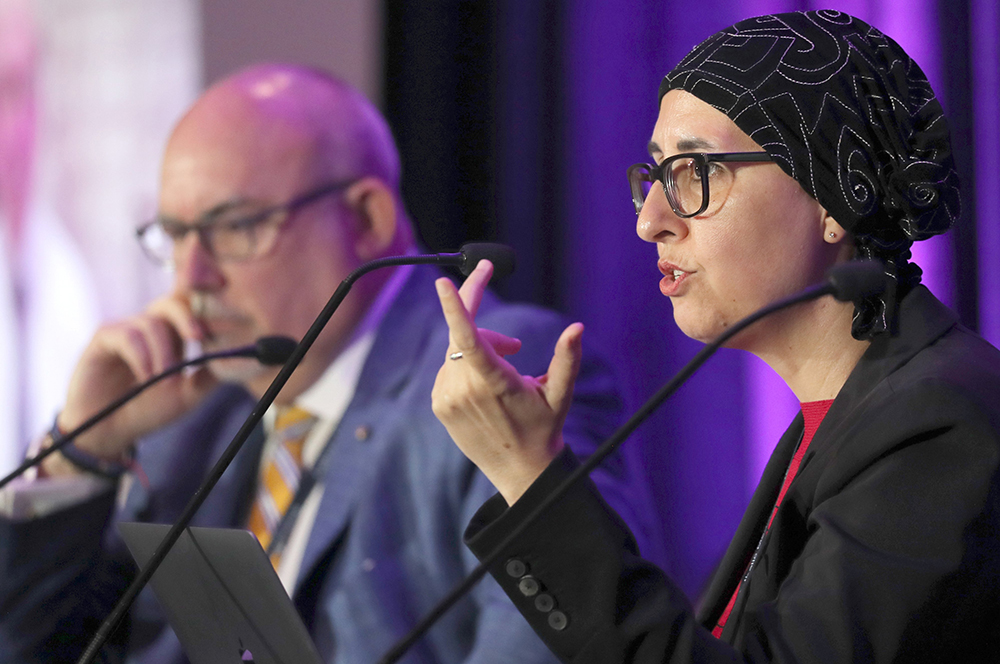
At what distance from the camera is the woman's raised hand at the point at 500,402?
0.92 metres

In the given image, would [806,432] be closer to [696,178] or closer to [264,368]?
[696,178]

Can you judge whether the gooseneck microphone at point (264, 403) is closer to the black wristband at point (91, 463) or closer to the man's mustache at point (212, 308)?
the man's mustache at point (212, 308)

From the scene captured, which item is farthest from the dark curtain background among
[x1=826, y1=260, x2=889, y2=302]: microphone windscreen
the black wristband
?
[x1=826, y1=260, x2=889, y2=302]: microphone windscreen

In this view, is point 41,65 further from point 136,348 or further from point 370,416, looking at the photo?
point 370,416

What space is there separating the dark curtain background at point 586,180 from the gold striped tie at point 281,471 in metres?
0.93

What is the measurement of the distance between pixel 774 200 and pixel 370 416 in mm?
1119

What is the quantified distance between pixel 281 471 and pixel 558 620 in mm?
1378

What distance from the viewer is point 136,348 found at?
2.24 m

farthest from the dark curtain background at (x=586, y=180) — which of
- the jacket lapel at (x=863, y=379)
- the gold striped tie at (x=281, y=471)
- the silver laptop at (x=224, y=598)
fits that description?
the silver laptop at (x=224, y=598)

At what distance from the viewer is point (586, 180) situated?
2.86m

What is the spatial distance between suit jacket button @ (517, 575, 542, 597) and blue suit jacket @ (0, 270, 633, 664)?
0.79 m

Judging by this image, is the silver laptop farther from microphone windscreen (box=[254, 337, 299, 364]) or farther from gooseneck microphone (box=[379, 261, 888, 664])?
microphone windscreen (box=[254, 337, 299, 364])

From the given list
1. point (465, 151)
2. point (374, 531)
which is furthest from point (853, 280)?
point (465, 151)

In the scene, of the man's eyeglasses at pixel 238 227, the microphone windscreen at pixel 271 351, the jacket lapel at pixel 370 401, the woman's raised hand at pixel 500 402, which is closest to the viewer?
the woman's raised hand at pixel 500 402
